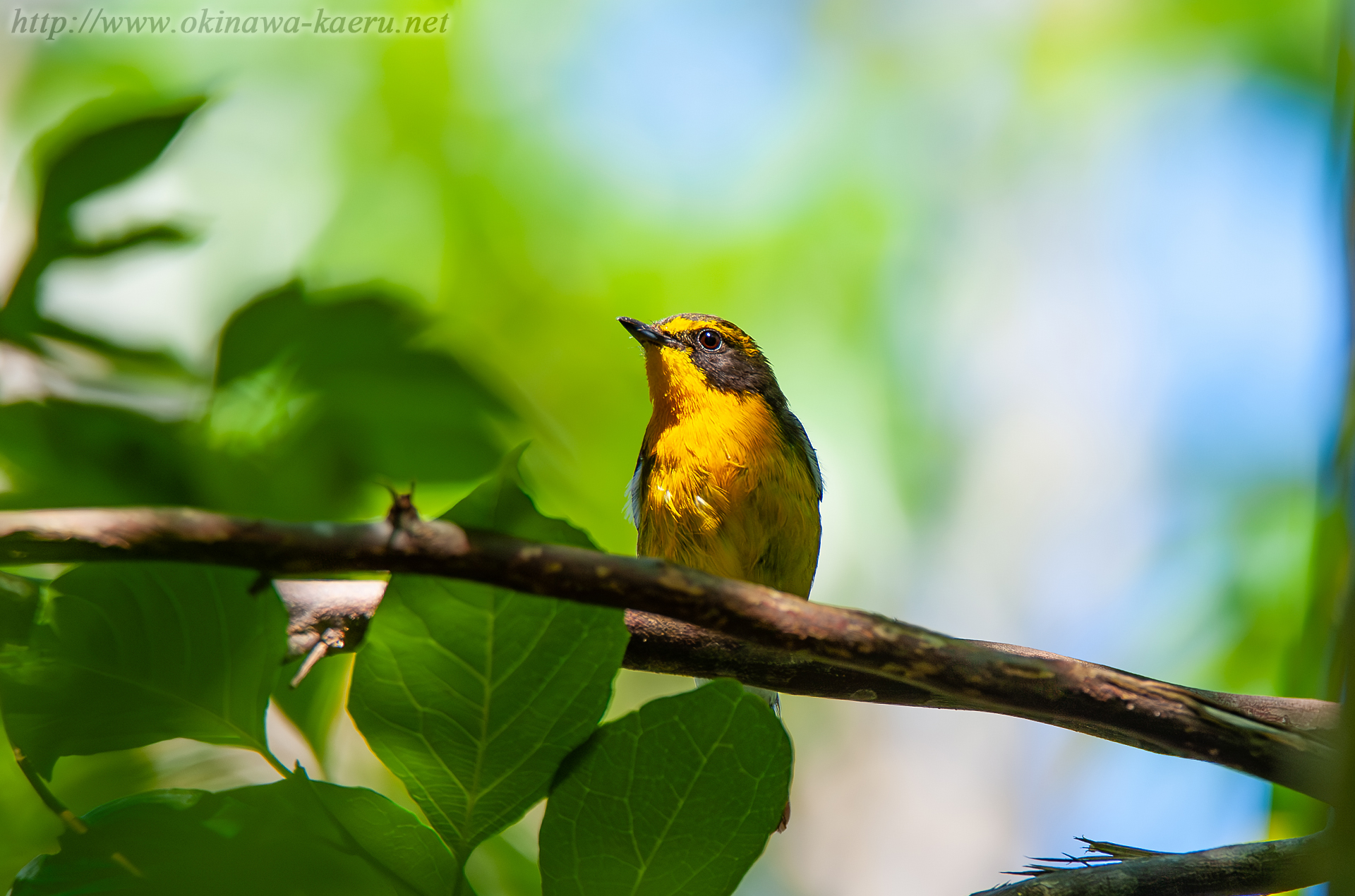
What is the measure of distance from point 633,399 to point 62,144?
4.88 meters

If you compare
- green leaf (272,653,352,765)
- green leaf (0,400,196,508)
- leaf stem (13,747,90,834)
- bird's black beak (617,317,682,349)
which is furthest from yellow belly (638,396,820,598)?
leaf stem (13,747,90,834)

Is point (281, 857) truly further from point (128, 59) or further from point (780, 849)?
point (780, 849)

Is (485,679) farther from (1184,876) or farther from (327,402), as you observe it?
(1184,876)

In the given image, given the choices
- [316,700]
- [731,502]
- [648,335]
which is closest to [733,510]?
[731,502]

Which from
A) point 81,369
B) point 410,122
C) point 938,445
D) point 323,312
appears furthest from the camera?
point 938,445

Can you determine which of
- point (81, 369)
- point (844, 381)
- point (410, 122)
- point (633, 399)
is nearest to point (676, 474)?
point (633, 399)

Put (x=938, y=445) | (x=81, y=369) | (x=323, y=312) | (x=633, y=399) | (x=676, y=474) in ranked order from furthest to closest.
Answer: (x=938, y=445) → (x=633, y=399) → (x=676, y=474) → (x=81, y=369) → (x=323, y=312)

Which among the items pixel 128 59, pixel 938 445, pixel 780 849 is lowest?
pixel 780 849

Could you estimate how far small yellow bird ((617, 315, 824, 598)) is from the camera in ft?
13.3

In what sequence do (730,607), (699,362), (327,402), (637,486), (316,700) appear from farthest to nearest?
(699,362) → (637,486) → (316,700) → (327,402) → (730,607)

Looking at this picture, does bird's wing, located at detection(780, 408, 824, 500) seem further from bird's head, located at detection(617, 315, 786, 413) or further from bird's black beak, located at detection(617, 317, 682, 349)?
bird's black beak, located at detection(617, 317, 682, 349)

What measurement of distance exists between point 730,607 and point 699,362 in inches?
148

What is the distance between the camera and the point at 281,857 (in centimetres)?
90

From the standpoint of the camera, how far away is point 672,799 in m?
1.09
